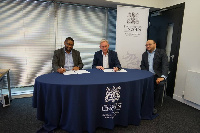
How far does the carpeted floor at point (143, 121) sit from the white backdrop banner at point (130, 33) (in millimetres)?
1428

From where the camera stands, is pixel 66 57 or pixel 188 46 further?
pixel 188 46

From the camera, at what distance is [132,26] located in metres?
3.79

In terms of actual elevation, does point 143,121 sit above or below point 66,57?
below

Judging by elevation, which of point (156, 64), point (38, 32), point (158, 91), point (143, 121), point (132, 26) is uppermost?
point (132, 26)

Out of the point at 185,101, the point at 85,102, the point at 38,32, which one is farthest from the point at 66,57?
the point at 185,101

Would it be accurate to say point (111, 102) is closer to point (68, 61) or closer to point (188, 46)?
point (68, 61)

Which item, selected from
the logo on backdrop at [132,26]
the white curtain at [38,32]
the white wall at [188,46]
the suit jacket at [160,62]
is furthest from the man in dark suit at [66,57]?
the white wall at [188,46]

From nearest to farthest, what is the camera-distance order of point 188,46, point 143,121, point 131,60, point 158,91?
point 143,121
point 158,91
point 188,46
point 131,60

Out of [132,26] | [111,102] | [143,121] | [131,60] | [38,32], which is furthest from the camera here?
[131,60]

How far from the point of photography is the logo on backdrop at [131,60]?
3.87 metres

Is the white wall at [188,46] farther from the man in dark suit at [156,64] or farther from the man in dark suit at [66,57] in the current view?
the man in dark suit at [66,57]

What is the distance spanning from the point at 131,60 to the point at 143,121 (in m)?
1.77

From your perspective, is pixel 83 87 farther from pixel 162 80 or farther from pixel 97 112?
pixel 162 80

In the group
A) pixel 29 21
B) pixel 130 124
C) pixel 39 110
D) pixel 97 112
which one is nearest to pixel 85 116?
pixel 97 112
